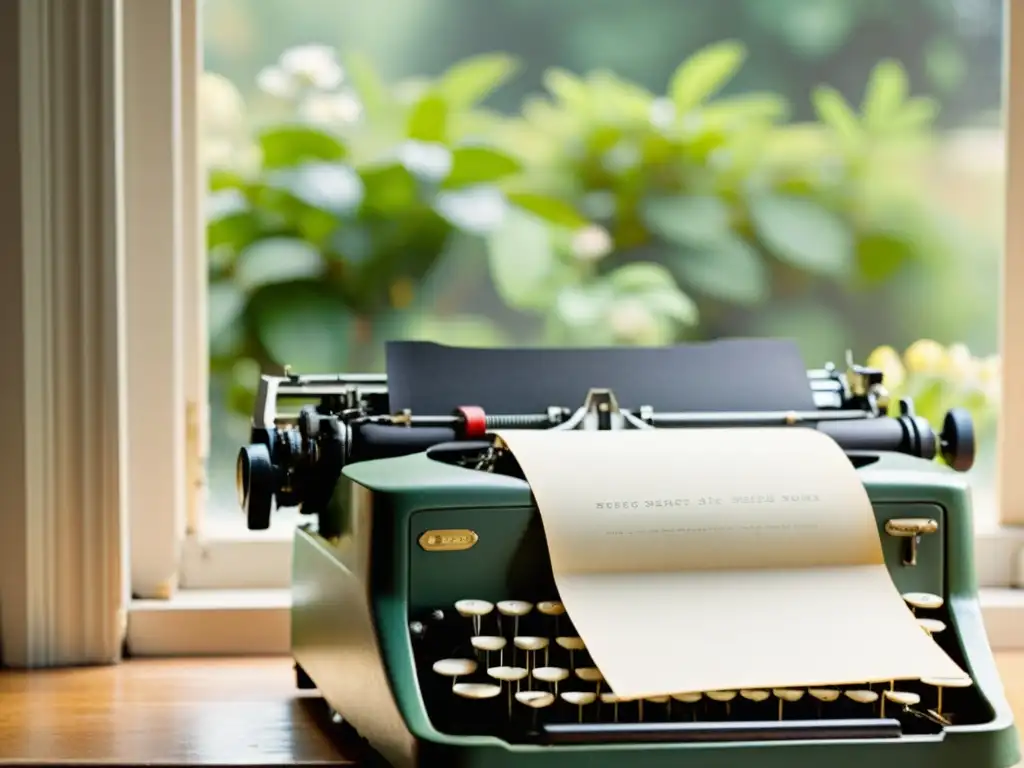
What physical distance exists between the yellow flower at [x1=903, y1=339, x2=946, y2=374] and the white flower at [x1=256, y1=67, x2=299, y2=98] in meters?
0.99

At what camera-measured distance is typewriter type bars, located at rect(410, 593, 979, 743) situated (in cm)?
122

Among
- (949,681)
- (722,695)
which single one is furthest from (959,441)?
(722,695)

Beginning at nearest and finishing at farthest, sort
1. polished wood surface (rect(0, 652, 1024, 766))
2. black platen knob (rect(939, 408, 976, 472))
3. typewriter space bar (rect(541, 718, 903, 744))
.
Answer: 1. typewriter space bar (rect(541, 718, 903, 744))
2. polished wood surface (rect(0, 652, 1024, 766))
3. black platen knob (rect(939, 408, 976, 472))

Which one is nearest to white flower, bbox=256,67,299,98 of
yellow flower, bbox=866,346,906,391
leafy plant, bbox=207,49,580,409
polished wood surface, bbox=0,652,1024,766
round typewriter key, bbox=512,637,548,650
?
leafy plant, bbox=207,49,580,409

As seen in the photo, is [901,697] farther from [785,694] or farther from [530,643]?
[530,643]

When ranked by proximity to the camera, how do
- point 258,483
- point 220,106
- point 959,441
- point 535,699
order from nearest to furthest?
point 535,699, point 258,483, point 959,441, point 220,106

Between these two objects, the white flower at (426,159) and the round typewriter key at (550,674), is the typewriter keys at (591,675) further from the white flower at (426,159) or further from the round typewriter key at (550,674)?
the white flower at (426,159)

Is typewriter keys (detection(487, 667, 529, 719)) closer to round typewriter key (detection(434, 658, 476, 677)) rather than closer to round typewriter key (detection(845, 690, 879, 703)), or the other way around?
round typewriter key (detection(434, 658, 476, 677))

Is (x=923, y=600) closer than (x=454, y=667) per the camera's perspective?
No

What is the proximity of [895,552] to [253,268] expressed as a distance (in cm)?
112

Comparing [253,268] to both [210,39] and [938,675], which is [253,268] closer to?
[210,39]

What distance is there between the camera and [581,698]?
1207 mm

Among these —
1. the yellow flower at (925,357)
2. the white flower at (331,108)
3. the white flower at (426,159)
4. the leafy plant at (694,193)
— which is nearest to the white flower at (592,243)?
the leafy plant at (694,193)

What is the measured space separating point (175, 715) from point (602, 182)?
1.01m
